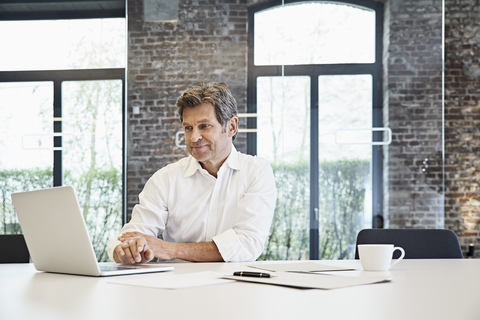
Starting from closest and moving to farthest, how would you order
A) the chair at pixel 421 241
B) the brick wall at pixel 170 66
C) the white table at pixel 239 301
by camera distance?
1. the white table at pixel 239 301
2. the chair at pixel 421 241
3. the brick wall at pixel 170 66

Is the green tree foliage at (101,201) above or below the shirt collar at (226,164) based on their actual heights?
below

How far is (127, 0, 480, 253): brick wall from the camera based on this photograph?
5227mm

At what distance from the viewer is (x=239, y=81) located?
5293 mm

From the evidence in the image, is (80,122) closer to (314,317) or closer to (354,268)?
(354,268)

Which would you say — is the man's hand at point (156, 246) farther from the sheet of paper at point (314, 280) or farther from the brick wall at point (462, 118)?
the brick wall at point (462, 118)

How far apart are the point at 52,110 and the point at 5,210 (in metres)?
1.03

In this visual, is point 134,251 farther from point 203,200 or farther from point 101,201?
point 101,201

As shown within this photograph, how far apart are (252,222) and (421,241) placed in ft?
2.50

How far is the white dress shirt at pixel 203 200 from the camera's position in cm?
274

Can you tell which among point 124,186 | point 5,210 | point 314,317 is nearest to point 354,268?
point 314,317

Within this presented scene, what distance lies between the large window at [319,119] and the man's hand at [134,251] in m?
3.08

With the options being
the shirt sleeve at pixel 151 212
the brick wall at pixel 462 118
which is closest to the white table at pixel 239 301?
the shirt sleeve at pixel 151 212

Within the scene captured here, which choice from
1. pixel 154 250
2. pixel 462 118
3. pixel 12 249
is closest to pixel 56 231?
pixel 154 250

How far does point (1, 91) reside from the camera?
557 cm
